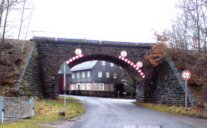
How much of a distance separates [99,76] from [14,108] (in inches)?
1790

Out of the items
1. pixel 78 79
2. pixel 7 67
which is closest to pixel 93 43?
pixel 7 67

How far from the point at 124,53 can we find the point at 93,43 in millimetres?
3119

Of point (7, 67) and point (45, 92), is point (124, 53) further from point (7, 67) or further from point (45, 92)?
point (7, 67)

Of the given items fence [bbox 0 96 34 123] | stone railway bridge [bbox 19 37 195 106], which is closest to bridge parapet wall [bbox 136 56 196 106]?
stone railway bridge [bbox 19 37 195 106]

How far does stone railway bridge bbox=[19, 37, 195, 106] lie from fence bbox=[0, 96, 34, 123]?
21.3 ft

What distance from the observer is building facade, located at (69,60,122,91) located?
54656 millimetres

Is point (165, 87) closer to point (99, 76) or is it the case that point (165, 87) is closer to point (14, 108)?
point (14, 108)

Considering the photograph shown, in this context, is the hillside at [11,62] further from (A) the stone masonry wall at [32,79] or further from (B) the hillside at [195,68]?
(B) the hillside at [195,68]

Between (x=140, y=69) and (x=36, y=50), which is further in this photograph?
(x=140, y=69)

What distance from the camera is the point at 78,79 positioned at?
60.7m

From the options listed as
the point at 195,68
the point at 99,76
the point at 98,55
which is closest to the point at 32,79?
the point at 98,55

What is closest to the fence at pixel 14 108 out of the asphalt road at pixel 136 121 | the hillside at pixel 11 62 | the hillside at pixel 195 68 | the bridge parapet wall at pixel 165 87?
the asphalt road at pixel 136 121

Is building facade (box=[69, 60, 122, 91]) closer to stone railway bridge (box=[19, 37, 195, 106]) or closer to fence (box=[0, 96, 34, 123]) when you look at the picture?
stone railway bridge (box=[19, 37, 195, 106])

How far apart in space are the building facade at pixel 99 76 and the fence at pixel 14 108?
140 feet
